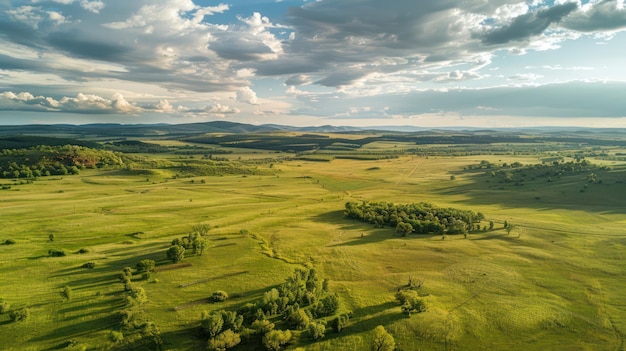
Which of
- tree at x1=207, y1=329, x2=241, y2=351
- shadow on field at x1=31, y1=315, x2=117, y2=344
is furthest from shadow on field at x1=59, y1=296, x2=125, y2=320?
tree at x1=207, y1=329, x2=241, y2=351

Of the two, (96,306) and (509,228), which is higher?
(509,228)

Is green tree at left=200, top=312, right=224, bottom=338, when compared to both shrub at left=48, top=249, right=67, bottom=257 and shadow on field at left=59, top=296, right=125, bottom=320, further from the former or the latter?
shrub at left=48, top=249, right=67, bottom=257

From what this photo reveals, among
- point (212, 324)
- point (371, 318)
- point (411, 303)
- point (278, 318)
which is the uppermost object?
point (212, 324)

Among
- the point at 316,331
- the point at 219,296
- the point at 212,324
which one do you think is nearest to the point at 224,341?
the point at 212,324

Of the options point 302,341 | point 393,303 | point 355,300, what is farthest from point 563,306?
point 302,341

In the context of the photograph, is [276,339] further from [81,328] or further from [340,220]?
[340,220]

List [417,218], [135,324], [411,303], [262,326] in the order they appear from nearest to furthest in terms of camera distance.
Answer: [262,326] < [135,324] < [411,303] < [417,218]

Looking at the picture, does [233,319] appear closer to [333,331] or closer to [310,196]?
[333,331]
